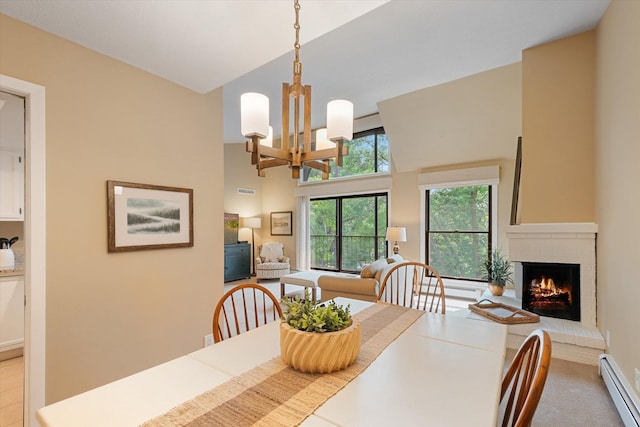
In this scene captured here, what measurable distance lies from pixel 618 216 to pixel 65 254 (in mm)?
3895

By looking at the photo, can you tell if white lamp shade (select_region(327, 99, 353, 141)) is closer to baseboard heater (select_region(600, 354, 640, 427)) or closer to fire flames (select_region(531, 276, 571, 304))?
baseboard heater (select_region(600, 354, 640, 427))

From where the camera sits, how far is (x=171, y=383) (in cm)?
111

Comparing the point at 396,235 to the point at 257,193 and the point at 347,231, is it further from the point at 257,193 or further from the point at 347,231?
the point at 257,193

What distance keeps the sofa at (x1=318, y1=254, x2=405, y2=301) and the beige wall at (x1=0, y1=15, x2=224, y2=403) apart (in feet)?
5.70

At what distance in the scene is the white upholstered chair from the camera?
273 inches

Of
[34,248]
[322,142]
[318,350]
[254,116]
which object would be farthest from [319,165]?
[34,248]

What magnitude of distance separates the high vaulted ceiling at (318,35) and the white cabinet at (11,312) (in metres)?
2.41

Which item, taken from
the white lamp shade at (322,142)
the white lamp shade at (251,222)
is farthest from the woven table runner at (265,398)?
the white lamp shade at (251,222)

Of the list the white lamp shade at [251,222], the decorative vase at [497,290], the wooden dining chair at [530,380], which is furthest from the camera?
the white lamp shade at [251,222]

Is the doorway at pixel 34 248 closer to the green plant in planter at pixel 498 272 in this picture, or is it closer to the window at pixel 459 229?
the green plant in planter at pixel 498 272

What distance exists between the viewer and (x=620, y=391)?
196 cm

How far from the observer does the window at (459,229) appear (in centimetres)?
535

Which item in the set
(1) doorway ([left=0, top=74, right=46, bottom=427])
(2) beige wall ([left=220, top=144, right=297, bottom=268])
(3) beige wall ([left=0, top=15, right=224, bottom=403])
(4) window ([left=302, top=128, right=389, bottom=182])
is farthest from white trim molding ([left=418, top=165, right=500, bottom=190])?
(1) doorway ([left=0, top=74, right=46, bottom=427])

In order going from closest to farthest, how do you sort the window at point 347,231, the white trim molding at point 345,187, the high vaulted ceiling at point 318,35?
1. the high vaulted ceiling at point 318,35
2. the white trim molding at point 345,187
3. the window at point 347,231
